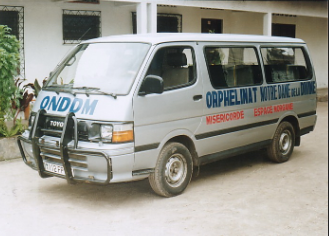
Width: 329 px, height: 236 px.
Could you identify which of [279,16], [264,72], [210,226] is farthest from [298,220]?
[279,16]

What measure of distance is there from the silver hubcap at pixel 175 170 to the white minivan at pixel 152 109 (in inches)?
0.5

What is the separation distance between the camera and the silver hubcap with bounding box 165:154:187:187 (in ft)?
19.2

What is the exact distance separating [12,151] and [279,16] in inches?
491

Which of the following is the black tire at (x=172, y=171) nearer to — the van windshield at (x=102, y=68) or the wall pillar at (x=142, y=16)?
the van windshield at (x=102, y=68)

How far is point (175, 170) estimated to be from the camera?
5992mm

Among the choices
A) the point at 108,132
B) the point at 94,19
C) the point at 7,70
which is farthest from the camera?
the point at 94,19

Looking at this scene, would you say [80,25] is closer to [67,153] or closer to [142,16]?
[142,16]

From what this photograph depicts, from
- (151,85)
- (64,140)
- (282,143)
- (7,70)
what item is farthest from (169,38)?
(7,70)

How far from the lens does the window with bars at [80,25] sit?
11328 mm

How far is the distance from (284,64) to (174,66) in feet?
8.28

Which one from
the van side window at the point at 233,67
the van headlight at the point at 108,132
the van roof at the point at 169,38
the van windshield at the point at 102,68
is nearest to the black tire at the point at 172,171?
the van headlight at the point at 108,132

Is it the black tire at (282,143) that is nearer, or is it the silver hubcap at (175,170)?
the silver hubcap at (175,170)

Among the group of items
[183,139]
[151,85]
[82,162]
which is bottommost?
[82,162]

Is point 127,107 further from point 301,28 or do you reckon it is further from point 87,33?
point 301,28
